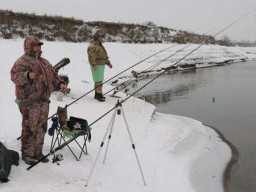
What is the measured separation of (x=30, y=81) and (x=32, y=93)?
0.64 feet

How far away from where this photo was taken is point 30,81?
584 centimetres

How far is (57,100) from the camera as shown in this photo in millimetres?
10562

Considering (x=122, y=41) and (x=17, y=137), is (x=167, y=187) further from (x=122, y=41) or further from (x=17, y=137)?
(x=122, y=41)

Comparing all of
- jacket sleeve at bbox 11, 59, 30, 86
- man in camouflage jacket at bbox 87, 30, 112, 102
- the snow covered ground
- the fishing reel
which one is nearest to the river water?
the snow covered ground

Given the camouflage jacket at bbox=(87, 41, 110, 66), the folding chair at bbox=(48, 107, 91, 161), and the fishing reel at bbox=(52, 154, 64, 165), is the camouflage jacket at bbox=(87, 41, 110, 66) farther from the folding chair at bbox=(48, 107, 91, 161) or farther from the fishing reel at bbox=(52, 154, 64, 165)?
the fishing reel at bbox=(52, 154, 64, 165)

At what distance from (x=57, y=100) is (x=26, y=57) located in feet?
15.4

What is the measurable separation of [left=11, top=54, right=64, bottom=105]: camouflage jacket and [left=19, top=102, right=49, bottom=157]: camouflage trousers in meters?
0.10

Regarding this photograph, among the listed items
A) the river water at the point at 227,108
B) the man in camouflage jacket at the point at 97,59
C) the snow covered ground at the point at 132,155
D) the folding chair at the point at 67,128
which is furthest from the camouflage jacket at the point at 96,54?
the folding chair at the point at 67,128

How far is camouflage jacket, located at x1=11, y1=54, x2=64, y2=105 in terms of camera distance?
582 centimetres

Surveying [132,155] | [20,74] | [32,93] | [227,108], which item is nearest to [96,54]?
[132,155]

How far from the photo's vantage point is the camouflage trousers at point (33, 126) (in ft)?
19.6

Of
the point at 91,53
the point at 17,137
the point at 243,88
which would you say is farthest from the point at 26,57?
the point at 243,88

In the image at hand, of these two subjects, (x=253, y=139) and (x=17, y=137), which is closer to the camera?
(x=17, y=137)

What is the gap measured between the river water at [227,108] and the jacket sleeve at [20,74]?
3708 millimetres
